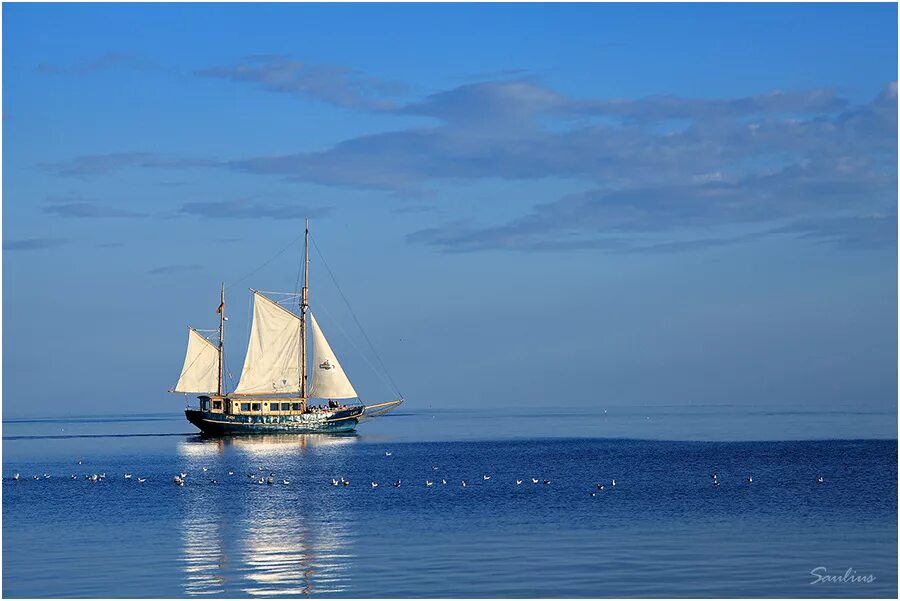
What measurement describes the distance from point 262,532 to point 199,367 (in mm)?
→ 84192

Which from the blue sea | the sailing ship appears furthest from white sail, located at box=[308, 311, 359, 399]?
the blue sea

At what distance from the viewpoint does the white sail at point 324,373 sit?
125 meters

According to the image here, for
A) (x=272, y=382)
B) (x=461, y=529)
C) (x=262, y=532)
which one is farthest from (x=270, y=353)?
(x=461, y=529)

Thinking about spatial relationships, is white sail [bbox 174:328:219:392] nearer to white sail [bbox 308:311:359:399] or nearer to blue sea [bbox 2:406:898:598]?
white sail [bbox 308:311:359:399]

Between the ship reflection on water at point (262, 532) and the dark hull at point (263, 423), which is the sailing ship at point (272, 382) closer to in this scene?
the dark hull at point (263, 423)

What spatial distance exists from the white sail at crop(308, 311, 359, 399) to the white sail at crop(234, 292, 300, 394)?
8.51ft

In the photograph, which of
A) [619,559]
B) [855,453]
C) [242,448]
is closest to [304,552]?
[619,559]

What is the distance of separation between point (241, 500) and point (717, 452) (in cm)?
4774

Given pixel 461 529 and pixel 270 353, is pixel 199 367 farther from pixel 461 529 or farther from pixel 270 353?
pixel 461 529

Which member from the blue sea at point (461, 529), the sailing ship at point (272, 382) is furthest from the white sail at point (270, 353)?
the blue sea at point (461, 529)

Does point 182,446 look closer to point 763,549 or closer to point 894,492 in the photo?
point 894,492

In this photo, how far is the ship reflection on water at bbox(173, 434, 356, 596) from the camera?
34.5 meters

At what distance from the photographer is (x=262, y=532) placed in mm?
45562

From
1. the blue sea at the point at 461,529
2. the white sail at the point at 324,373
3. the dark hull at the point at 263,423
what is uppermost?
the white sail at the point at 324,373
